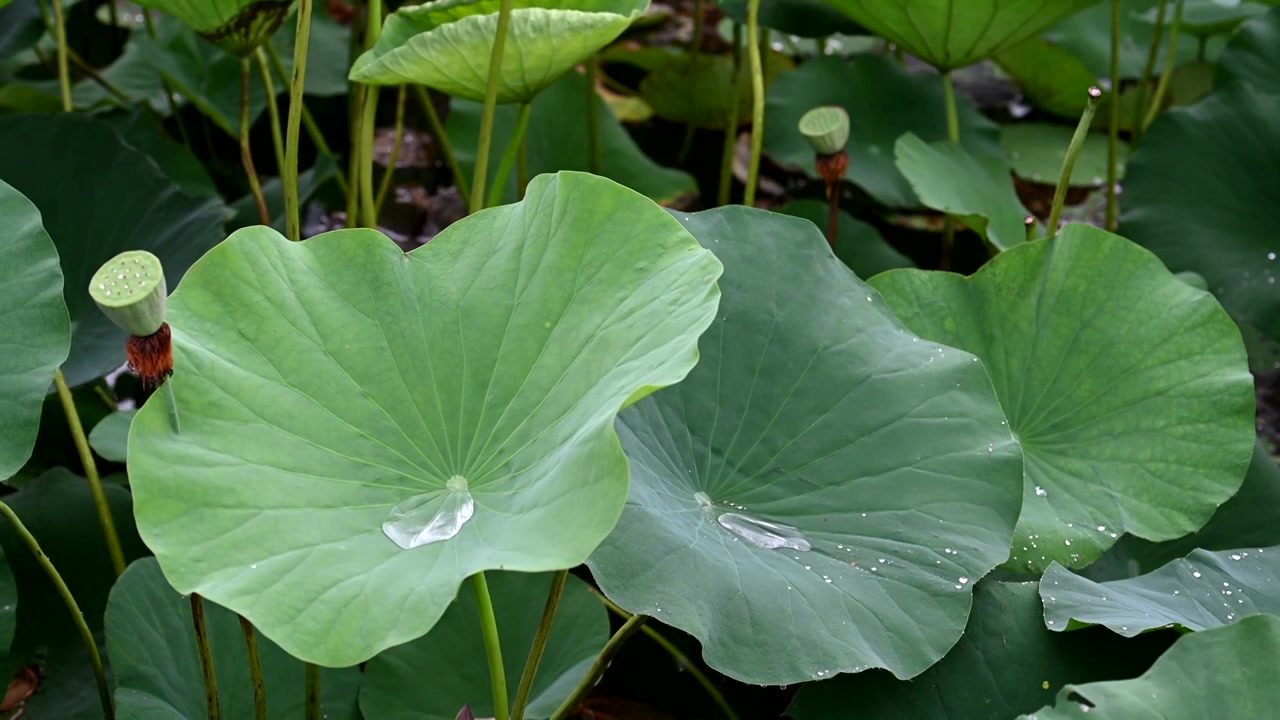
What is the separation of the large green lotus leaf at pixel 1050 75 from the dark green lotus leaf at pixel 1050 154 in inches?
2.6

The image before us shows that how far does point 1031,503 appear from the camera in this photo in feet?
3.90

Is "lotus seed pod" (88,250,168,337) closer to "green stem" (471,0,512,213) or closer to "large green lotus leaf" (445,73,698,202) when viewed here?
"green stem" (471,0,512,213)

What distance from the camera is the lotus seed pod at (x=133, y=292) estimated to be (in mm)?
726

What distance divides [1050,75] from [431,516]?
2178mm

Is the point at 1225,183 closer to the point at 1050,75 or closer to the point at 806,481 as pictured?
the point at 1050,75

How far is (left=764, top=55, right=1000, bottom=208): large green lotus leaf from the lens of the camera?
2.14 metres

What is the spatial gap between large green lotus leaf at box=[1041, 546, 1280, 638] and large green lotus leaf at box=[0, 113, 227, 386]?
1.23 m

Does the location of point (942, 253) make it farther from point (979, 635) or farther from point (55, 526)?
point (55, 526)

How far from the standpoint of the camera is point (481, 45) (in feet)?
3.91

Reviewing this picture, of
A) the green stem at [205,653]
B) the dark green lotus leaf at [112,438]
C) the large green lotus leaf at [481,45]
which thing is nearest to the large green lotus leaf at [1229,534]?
the large green lotus leaf at [481,45]

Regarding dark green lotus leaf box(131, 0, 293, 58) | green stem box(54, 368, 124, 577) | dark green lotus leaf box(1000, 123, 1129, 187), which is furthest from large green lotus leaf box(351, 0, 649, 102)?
dark green lotus leaf box(1000, 123, 1129, 187)

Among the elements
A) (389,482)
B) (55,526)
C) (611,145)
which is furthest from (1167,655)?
(611,145)

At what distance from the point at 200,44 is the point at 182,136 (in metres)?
0.31

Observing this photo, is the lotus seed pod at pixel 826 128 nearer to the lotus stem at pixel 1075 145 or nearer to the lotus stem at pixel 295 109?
the lotus stem at pixel 1075 145
